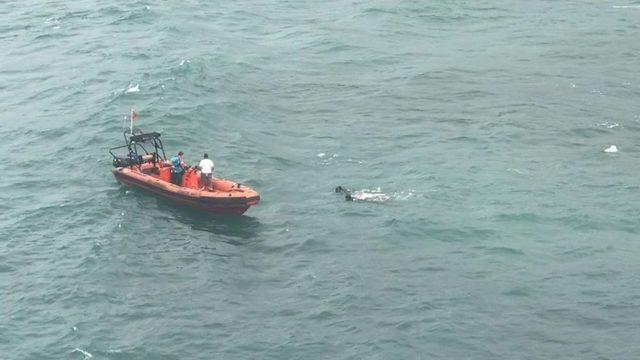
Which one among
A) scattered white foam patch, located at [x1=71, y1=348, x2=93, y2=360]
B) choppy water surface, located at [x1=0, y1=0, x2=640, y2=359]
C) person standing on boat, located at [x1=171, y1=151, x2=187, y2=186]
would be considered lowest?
scattered white foam patch, located at [x1=71, y1=348, x2=93, y2=360]

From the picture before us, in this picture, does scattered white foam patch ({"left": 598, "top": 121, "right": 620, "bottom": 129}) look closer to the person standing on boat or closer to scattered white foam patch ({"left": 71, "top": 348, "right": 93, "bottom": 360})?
the person standing on boat

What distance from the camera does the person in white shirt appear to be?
1674 inches

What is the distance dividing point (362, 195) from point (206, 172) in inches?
315

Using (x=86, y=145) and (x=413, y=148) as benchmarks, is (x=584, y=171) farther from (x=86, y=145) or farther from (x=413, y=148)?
(x=86, y=145)

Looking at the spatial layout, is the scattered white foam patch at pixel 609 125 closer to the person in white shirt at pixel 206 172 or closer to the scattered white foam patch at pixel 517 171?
the scattered white foam patch at pixel 517 171

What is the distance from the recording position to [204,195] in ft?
139

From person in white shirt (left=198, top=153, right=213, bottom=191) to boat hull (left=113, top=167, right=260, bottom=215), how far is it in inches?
18.0

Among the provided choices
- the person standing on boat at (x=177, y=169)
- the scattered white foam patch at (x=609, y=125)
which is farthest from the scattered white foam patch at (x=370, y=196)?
the scattered white foam patch at (x=609, y=125)

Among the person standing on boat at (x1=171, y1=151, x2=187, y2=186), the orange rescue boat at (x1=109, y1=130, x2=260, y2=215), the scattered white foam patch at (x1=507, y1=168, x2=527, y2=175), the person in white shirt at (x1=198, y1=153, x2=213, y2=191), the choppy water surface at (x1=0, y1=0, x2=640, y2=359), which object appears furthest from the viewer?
the scattered white foam patch at (x1=507, y1=168, x2=527, y2=175)

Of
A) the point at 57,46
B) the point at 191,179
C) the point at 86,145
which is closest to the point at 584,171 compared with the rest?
the point at 191,179

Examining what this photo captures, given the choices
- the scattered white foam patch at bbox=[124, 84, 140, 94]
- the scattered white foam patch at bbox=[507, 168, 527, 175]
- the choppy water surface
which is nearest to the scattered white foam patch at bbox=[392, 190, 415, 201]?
the choppy water surface

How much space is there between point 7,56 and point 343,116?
32911 millimetres

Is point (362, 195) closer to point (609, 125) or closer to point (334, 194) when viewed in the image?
point (334, 194)

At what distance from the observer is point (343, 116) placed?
5653 cm
